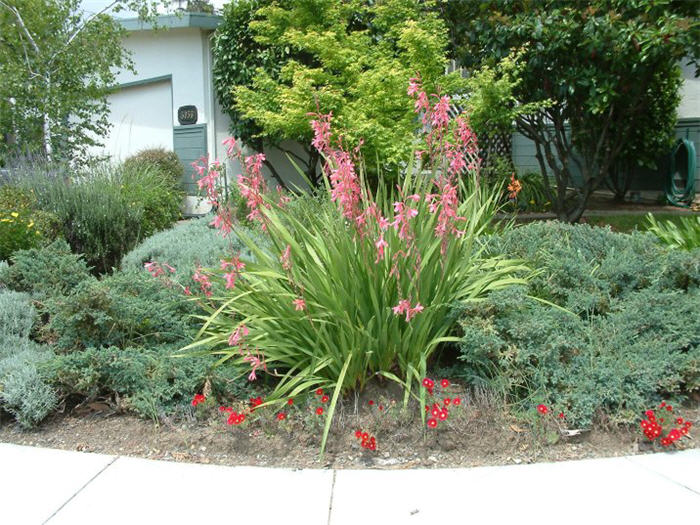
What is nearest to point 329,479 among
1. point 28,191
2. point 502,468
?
point 502,468

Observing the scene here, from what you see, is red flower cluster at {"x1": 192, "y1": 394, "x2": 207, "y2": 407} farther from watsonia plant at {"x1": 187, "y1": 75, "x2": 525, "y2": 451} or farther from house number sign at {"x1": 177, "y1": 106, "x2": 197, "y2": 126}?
house number sign at {"x1": 177, "y1": 106, "x2": 197, "y2": 126}

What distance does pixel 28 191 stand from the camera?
24.9 ft

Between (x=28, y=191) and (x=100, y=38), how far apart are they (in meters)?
4.28

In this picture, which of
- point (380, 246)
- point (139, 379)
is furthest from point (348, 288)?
point (139, 379)

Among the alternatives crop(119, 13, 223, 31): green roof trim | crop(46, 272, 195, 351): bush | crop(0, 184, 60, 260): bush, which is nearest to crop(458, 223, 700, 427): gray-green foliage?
crop(46, 272, 195, 351): bush

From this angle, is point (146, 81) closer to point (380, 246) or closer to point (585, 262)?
point (585, 262)

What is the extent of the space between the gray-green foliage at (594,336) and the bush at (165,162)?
8.60 metres

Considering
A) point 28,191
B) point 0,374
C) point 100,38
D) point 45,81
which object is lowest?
point 0,374

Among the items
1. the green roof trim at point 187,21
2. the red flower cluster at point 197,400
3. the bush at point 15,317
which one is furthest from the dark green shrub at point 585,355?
the green roof trim at point 187,21

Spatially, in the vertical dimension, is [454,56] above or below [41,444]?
above

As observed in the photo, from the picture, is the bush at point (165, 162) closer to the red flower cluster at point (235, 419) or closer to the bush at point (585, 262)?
the bush at point (585, 262)

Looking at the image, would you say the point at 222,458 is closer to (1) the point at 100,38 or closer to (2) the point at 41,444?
(2) the point at 41,444

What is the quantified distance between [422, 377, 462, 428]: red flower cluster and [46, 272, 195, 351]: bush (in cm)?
173

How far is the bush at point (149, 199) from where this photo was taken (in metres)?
8.48
